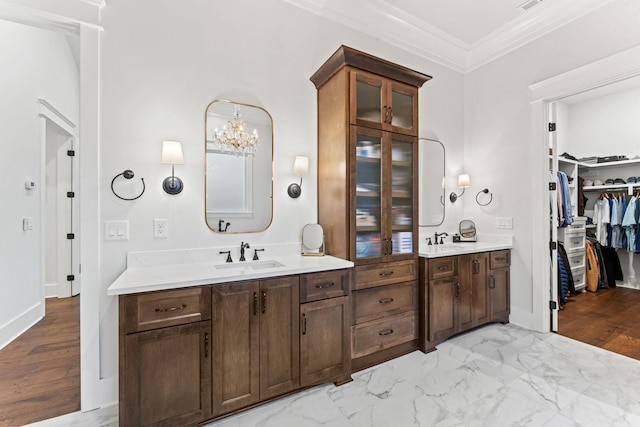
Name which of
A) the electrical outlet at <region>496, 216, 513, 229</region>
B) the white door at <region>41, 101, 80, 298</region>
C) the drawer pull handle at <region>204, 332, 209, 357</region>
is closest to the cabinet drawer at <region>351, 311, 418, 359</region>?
the drawer pull handle at <region>204, 332, 209, 357</region>

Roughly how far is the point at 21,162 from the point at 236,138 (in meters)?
2.55

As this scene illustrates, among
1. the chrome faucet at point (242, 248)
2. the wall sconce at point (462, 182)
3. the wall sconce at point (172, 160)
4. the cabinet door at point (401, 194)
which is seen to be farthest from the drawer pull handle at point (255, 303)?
the wall sconce at point (462, 182)

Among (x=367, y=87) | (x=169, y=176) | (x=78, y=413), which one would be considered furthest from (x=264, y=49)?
(x=78, y=413)

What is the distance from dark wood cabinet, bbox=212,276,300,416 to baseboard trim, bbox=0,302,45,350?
2498 millimetres

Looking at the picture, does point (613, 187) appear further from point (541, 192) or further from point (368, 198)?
point (368, 198)

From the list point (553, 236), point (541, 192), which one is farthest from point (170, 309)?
point (553, 236)

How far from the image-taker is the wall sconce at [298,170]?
2512 millimetres

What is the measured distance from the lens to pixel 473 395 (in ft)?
6.55

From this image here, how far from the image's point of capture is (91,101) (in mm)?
1901

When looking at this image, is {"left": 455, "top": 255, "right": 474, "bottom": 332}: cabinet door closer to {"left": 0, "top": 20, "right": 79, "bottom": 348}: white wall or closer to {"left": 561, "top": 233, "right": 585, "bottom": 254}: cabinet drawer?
{"left": 561, "top": 233, "right": 585, "bottom": 254}: cabinet drawer

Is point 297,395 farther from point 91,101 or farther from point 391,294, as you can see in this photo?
point 91,101

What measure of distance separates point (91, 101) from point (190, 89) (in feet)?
2.06

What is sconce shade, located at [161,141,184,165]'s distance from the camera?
2033 mm

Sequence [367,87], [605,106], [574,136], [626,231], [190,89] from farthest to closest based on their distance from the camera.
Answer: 1. [574,136]
2. [605,106]
3. [626,231]
4. [367,87]
5. [190,89]
